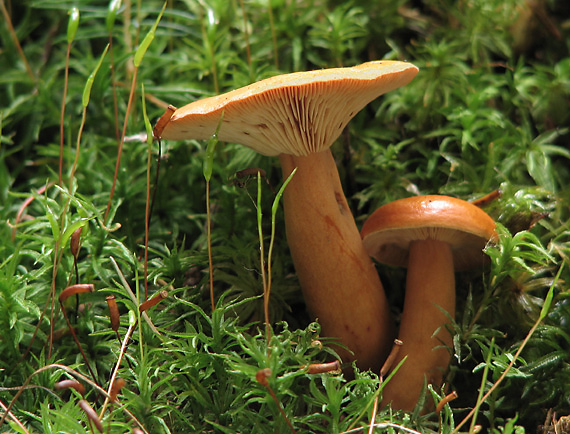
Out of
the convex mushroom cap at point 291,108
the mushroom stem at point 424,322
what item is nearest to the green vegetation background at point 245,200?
the mushroom stem at point 424,322

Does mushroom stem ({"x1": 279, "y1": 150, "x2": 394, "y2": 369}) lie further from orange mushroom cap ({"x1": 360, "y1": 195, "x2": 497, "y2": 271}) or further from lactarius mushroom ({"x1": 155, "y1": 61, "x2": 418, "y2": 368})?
orange mushroom cap ({"x1": 360, "y1": 195, "x2": 497, "y2": 271})

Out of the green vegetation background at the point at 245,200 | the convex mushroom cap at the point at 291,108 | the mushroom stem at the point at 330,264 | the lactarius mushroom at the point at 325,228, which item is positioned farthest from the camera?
the mushroom stem at the point at 330,264

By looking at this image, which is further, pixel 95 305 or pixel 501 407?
pixel 95 305

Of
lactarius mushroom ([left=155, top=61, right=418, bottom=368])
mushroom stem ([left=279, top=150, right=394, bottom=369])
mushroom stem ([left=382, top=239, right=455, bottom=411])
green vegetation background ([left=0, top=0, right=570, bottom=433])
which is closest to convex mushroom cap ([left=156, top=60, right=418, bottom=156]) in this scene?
lactarius mushroom ([left=155, top=61, right=418, bottom=368])

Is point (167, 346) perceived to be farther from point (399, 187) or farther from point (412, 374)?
point (399, 187)

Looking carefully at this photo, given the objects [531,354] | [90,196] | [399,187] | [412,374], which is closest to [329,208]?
[399,187]

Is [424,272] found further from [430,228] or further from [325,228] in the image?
[325,228]

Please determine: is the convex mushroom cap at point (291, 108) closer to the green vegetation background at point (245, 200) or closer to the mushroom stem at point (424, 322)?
the green vegetation background at point (245, 200)
